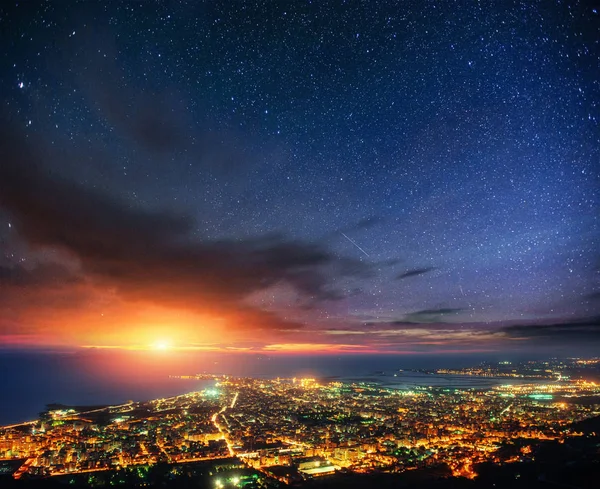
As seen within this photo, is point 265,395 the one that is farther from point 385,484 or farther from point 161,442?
point 385,484

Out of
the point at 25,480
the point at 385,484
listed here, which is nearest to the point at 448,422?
the point at 385,484

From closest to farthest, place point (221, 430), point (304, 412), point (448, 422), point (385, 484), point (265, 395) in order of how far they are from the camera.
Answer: point (385, 484)
point (221, 430)
point (448, 422)
point (304, 412)
point (265, 395)

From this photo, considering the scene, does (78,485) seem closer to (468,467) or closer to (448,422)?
(468,467)

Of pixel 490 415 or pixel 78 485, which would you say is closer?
pixel 78 485

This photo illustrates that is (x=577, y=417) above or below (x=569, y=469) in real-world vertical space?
below

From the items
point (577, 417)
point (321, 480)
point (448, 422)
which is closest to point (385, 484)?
point (321, 480)

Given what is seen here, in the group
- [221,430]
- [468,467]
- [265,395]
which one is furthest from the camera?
[265,395]
